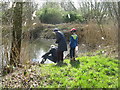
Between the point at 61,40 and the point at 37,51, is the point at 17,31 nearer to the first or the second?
the point at 61,40

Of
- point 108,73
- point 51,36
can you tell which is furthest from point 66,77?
point 51,36

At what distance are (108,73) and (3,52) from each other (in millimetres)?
3853

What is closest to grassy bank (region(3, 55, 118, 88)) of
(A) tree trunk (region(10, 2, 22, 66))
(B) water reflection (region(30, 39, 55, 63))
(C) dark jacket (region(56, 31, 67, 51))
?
(A) tree trunk (region(10, 2, 22, 66))

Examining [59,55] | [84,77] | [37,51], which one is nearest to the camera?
[84,77]

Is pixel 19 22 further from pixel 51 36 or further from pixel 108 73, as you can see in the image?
pixel 51 36

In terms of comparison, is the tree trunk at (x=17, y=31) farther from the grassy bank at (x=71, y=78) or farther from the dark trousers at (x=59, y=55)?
the dark trousers at (x=59, y=55)

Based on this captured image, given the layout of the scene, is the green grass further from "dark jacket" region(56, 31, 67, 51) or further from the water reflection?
the water reflection

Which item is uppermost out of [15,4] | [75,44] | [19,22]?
[15,4]

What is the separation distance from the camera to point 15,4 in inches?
266

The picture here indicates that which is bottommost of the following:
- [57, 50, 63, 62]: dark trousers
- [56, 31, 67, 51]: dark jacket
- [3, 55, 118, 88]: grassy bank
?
[3, 55, 118, 88]: grassy bank

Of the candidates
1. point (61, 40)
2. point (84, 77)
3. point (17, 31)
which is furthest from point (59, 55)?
point (84, 77)

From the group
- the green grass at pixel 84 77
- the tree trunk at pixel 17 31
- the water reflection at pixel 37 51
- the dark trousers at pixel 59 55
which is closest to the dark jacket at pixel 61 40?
the dark trousers at pixel 59 55

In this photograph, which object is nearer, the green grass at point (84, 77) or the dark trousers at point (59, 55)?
the green grass at point (84, 77)

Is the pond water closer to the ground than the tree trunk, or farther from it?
closer to the ground
